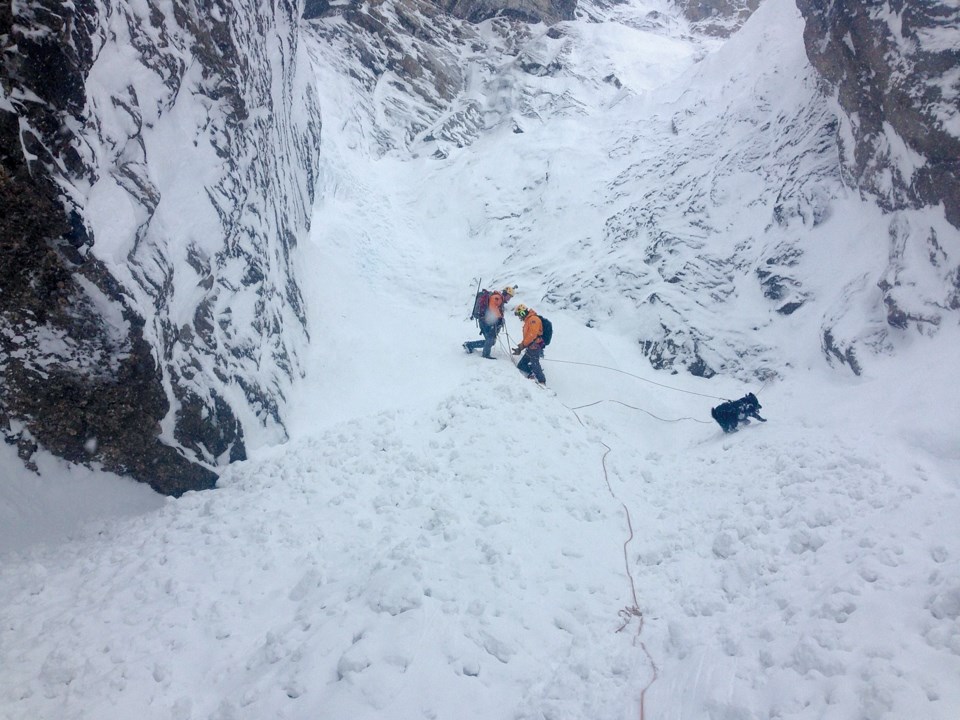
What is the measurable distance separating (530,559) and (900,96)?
1105cm

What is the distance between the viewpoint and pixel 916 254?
364 inches

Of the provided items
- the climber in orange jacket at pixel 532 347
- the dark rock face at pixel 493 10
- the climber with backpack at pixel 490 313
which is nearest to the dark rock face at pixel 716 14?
the dark rock face at pixel 493 10

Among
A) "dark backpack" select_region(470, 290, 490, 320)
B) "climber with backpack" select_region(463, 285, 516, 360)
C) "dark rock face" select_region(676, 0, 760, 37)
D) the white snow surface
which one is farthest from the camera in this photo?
"dark rock face" select_region(676, 0, 760, 37)

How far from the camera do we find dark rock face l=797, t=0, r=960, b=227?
8.95 meters

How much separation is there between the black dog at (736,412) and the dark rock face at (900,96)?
4415mm

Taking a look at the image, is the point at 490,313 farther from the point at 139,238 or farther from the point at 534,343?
Answer: the point at 139,238

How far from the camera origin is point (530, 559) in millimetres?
5898

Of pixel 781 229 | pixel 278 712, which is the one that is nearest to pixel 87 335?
pixel 278 712

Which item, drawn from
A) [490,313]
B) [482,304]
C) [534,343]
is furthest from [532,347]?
[482,304]

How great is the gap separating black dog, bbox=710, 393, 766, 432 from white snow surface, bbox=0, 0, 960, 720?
32cm

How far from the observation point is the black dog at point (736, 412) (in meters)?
9.24

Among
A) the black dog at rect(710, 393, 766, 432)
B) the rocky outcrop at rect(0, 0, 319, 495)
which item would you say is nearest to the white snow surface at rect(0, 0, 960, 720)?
the black dog at rect(710, 393, 766, 432)

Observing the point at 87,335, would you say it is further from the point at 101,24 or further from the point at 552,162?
the point at 552,162

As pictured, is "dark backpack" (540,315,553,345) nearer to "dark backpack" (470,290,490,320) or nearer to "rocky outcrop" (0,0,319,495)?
"dark backpack" (470,290,490,320)
